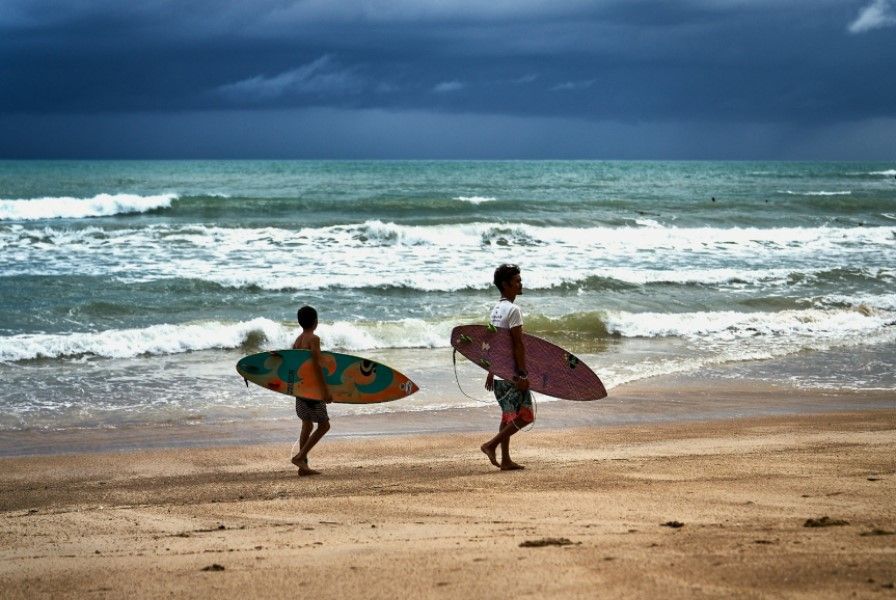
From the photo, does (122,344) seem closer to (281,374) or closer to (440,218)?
(281,374)

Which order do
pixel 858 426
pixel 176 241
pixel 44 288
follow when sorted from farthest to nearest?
1. pixel 176 241
2. pixel 44 288
3. pixel 858 426

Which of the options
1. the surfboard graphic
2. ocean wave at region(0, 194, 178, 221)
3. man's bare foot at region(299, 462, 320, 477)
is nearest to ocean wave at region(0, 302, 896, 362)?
the surfboard graphic

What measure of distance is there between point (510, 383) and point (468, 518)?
5.82 feet

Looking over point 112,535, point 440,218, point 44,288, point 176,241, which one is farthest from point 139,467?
point 440,218

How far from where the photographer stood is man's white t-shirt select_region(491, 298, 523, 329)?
6191mm

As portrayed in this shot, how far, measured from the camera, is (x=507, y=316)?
20.4 feet

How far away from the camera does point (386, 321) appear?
1348 cm

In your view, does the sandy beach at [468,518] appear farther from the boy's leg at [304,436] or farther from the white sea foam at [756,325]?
the white sea foam at [756,325]

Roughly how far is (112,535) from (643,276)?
14.8 meters

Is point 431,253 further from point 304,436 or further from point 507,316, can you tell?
point 507,316

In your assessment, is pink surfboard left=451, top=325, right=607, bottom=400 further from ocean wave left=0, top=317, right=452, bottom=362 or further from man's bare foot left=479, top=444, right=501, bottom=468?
ocean wave left=0, top=317, right=452, bottom=362

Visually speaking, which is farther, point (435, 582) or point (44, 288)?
point (44, 288)

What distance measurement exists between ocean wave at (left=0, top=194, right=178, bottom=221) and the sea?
0.10 metres

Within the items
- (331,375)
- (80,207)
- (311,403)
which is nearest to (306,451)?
(311,403)
